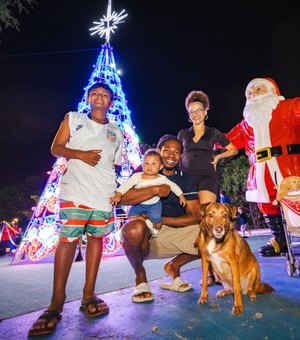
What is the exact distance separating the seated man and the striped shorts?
395 mm

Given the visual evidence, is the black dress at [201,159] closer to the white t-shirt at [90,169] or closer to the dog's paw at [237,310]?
the white t-shirt at [90,169]

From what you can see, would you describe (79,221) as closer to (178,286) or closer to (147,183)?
(147,183)

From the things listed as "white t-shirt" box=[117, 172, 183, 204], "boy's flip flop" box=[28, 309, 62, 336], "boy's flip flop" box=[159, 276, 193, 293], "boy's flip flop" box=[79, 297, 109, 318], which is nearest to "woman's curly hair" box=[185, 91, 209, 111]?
"white t-shirt" box=[117, 172, 183, 204]

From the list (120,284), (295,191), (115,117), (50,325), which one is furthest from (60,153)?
(115,117)

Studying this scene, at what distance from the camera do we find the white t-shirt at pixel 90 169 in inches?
93.4

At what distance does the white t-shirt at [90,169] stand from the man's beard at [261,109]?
274cm

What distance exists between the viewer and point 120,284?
11.1 feet

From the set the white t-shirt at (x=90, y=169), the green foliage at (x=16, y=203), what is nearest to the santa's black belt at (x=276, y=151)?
the white t-shirt at (x=90, y=169)

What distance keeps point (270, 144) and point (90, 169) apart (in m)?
3.10

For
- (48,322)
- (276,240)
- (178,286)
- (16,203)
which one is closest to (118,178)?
(276,240)

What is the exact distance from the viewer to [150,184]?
308 centimetres

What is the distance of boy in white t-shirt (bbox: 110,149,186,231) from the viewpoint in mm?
2904

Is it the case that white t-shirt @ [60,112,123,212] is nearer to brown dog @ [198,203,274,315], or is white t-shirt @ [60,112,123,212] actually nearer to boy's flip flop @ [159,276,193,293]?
brown dog @ [198,203,274,315]

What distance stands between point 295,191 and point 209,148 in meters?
1.18
